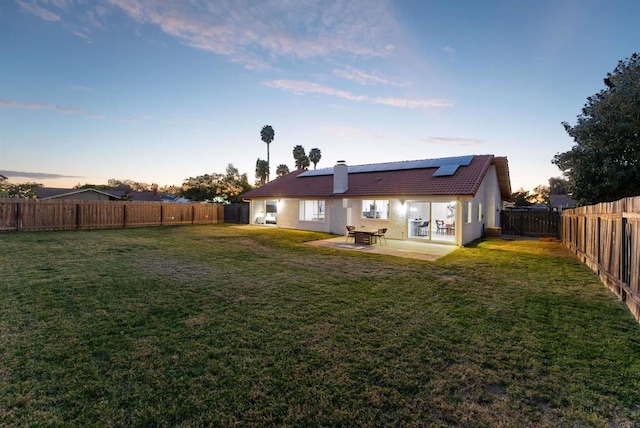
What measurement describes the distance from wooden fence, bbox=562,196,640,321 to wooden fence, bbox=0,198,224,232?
75.6 ft

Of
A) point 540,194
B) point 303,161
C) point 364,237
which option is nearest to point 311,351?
point 364,237

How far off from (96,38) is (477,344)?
53.3 feet

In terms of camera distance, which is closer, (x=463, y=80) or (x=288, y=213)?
(x=463, y=80)

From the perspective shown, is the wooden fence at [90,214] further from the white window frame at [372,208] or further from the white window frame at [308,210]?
the white window frame at [372,208]

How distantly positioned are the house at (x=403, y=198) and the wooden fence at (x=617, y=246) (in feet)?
16.7

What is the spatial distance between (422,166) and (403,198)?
141 inches

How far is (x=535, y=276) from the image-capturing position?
7016 millimetres

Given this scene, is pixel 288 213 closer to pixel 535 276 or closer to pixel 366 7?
pixel 366 7

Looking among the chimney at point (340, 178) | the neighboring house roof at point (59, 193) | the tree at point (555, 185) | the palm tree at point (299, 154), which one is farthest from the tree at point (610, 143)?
the tree at point (555, 185)

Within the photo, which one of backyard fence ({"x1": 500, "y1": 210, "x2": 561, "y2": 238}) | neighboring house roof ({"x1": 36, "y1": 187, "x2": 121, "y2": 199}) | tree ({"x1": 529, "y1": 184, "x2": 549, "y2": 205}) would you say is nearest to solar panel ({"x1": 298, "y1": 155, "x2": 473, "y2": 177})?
backyard fence ({"x1": 500, "y1": 210, "x2": 561, "y2": 238})

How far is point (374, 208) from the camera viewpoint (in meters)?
15.5

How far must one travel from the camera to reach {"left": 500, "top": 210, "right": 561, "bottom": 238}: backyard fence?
1588 cm

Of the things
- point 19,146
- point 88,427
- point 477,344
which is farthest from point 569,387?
point 19,146

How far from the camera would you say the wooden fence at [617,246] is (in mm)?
4403
